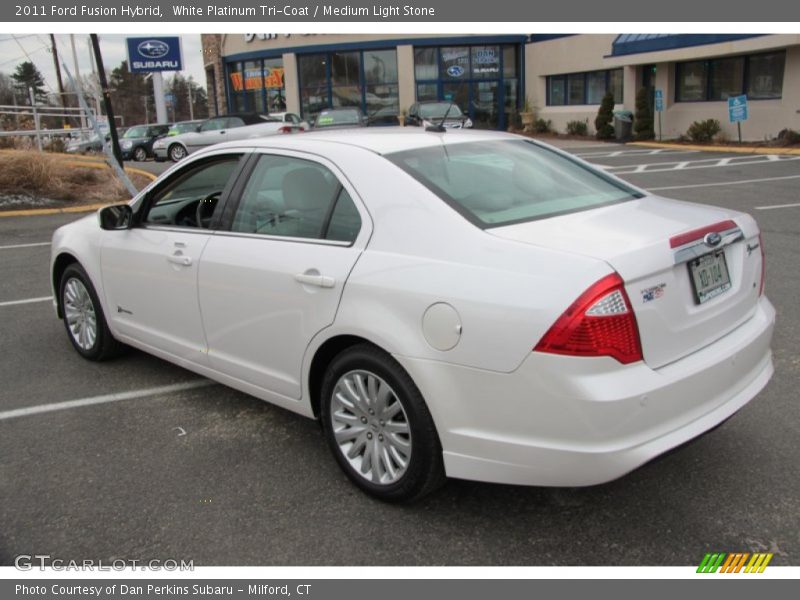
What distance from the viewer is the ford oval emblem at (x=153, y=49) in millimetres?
32812

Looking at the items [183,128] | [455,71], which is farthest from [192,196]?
[455,71]

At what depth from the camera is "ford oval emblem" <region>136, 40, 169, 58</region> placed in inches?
1292

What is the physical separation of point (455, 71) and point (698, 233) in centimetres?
3328

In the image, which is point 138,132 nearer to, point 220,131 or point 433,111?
point 220,131

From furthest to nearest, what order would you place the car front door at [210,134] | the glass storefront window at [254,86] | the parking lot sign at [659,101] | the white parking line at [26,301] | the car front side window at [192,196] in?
the glass storefront window at [254,86] → the car front door at [210,134] → the parking lot sign at [659,101] → the white parking line at [26,301] → the car front side window at [192,196]

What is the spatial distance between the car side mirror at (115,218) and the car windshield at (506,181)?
202cm

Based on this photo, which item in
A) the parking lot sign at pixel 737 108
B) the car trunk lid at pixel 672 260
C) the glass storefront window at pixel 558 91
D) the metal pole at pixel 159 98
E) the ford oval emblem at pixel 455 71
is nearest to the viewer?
the car trunk lid at pixel 672 260

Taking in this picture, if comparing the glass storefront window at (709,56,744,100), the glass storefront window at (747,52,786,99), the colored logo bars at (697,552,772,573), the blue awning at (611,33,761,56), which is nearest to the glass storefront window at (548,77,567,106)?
the blue awning at (611,33,761,56)

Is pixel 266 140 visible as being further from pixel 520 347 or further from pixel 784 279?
pixel 784 279

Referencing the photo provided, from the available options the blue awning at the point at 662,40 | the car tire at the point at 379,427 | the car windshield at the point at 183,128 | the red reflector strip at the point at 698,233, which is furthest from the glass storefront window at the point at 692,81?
the car tire at the point at 379,427

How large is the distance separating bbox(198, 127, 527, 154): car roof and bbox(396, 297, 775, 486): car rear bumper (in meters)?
1.21

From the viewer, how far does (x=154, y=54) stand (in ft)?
108

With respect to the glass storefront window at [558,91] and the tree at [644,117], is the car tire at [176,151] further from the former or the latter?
the glass storefront window at [558,91]

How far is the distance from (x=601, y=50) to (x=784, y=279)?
78.0ft
